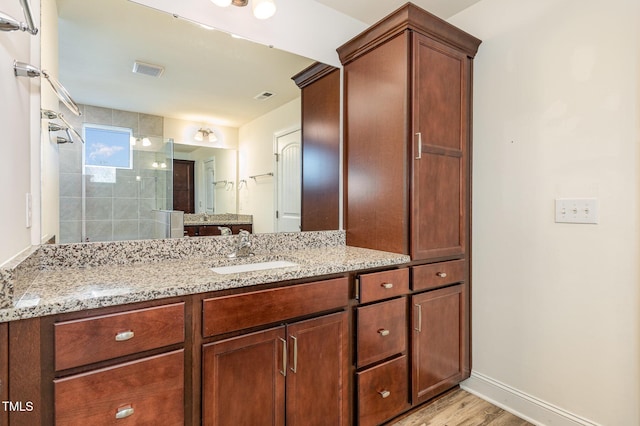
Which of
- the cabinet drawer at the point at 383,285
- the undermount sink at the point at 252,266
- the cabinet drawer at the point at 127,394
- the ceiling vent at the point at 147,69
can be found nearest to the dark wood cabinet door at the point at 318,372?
the cabinet drawer at the point at 383,285

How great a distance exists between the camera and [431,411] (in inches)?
73.8

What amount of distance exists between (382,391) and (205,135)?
1.68 meters

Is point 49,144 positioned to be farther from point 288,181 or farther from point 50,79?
point 288,181

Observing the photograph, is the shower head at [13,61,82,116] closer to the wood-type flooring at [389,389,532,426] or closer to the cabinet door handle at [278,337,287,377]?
the cabinet door handle at [278,337,287,377]

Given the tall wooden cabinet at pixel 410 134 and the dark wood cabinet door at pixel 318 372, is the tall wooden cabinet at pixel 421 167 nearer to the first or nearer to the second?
the tall wooden cabinet at pixel 410 134

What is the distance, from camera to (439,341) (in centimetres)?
189

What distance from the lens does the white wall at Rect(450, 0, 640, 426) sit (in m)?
1.49

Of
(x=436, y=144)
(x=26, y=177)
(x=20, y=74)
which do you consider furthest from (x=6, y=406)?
(x=436, y=144)

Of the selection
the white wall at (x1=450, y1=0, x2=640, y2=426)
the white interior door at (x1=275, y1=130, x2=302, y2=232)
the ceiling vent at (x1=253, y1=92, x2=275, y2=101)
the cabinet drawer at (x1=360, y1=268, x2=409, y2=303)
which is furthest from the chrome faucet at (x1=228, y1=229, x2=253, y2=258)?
the white wall at (x1=450, y1=0, x2=640, y2=426)

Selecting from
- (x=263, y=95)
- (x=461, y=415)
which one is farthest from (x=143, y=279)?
(x=461, y=415)

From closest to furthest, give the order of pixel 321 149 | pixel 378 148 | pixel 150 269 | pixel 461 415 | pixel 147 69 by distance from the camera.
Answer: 1. pixel 150 269
2. pixel 147 69
3. pixel 461 415
4. pixel 378 148
5. pixel 321 149

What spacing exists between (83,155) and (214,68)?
815 mm

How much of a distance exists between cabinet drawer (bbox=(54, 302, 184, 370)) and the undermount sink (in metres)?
0.36

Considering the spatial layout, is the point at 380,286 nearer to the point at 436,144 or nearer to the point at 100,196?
the point at 436,144
